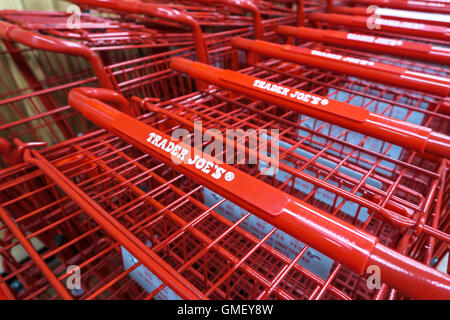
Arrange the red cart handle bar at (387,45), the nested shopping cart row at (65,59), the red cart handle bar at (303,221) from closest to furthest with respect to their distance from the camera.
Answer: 1. the red cart handle bar at (303,221)
2. the red cart handle bar at (387,45)
3. the nested shopping cart row at (65,59)

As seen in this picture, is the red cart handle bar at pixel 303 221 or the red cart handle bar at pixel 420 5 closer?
the red cart handle bar at pixel 303 221

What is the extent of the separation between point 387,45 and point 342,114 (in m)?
0.85

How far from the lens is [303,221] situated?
0.68 m

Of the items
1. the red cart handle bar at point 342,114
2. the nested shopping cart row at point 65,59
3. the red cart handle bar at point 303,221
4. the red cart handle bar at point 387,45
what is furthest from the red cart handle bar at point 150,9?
the red cart handle bar at point 303,221

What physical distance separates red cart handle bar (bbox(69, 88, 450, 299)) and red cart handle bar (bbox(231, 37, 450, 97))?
3.00 ft

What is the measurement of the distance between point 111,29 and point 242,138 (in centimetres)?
192

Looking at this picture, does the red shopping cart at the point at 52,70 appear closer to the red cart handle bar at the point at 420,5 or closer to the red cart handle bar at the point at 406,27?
the red cart handle bar at the point at 406,27

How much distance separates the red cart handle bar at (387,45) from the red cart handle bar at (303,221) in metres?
1.30

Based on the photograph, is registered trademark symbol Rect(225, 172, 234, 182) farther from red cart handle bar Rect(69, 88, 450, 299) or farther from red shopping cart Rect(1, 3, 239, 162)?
red shopping cart Rect(1, 3, 239, 162)

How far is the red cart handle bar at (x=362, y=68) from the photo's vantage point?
119 cm

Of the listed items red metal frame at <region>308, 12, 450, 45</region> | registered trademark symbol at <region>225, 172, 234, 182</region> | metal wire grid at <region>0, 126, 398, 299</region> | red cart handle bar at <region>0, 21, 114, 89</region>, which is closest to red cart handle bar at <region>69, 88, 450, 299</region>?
registered trademark symbol at <region>225, 172, 234, 182</region>
